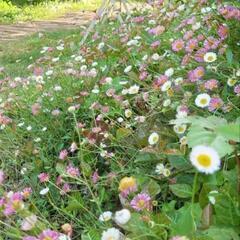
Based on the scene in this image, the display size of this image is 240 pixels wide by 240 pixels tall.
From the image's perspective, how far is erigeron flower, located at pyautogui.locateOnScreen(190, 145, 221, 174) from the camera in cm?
83

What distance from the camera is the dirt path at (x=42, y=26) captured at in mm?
6779

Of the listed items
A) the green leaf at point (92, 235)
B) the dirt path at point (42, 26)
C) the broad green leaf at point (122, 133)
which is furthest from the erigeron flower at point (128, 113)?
the dirt path at point (42, 26)

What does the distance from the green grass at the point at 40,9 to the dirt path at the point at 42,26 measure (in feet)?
1.01

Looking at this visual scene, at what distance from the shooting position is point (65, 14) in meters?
8.15

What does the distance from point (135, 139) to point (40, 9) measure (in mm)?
7063

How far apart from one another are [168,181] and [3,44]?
188 inches

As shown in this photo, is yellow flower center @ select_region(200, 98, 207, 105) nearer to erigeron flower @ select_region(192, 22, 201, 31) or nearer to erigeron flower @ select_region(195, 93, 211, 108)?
erigeron flower @ select_region(195, 93, 211, 108)

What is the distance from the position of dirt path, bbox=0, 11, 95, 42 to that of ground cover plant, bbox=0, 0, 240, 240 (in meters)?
3.89

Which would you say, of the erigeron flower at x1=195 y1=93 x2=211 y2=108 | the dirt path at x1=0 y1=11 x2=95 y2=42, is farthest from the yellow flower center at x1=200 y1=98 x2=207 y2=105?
the dirt path at x1=0 y1=11 x2=95 y2=42

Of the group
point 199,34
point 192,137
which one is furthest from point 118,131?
point 192,137

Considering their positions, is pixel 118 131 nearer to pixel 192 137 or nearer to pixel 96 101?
pixel 96 101

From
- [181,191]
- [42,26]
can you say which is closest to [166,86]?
[181,191]

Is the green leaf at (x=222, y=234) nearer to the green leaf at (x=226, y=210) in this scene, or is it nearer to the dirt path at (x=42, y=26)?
the green leaf at (x=226, y=210)

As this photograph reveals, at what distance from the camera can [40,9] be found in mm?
8555
